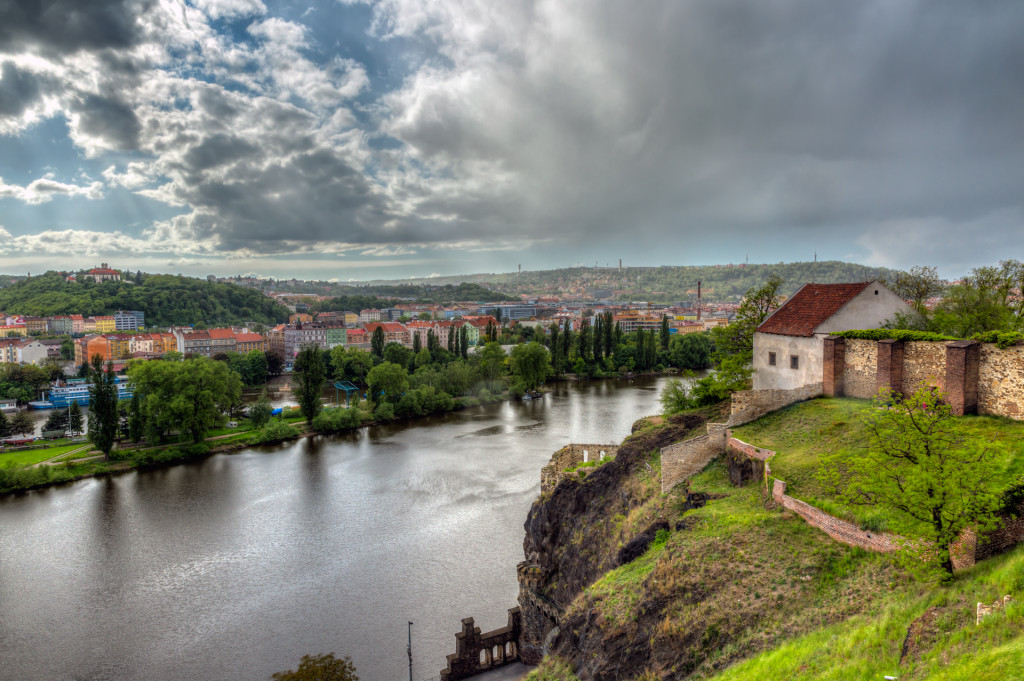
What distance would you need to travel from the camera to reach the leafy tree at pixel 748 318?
19.7 metres

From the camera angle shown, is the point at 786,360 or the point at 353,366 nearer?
the point at 786,360

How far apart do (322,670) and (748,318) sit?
→ 17064 millimetres

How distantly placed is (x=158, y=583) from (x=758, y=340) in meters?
20.5

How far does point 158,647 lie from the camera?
14727mm

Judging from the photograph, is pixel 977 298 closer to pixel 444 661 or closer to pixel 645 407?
pixel 444 661

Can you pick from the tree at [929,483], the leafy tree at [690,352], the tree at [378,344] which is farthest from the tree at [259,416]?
the leafy tree at [690,352]

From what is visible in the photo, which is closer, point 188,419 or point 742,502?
point 742,502

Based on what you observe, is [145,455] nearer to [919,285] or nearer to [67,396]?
[67,396]

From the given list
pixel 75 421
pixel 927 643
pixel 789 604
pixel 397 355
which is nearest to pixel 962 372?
pixel 789 604

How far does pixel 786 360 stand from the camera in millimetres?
16062

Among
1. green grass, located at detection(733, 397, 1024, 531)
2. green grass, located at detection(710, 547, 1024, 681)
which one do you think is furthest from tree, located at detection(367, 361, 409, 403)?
green grass, located at detection(710, 547, 1024, 681)

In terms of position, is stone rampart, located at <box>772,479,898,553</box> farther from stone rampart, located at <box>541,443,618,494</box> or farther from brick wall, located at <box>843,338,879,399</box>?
stone rampart, located at <box>541,443,618,494</box>

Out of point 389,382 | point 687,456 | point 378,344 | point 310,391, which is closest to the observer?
point 687,456

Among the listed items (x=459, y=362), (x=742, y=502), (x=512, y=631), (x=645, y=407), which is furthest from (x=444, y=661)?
(x=459, y=362)
